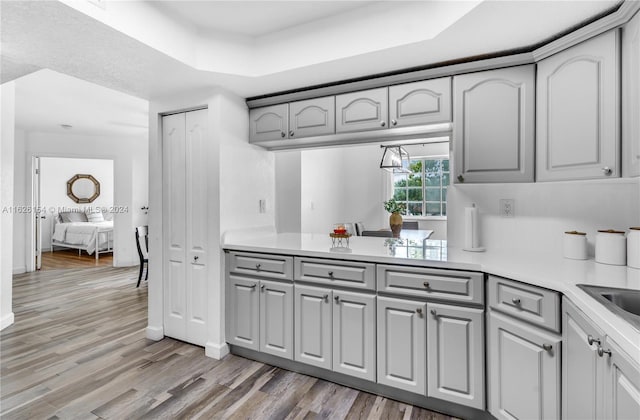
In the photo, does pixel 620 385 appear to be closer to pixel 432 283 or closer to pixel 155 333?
pixel 432 283

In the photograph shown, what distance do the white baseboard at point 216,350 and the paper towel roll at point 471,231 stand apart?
6.66ft

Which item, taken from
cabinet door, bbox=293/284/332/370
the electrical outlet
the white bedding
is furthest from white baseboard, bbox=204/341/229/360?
the white bedding

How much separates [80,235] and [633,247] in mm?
9330

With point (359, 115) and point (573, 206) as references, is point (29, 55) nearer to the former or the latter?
point (359, 115)

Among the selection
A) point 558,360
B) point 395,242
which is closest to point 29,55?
point 395,242

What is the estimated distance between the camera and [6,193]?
329 centimetres

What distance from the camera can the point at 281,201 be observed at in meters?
3.47

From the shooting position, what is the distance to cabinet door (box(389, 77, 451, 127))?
7.11 ft

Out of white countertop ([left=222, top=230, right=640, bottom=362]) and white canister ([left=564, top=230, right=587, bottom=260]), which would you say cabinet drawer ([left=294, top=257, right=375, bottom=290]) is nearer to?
white countertop ([left=222, top=230, right=640, bottom=362])

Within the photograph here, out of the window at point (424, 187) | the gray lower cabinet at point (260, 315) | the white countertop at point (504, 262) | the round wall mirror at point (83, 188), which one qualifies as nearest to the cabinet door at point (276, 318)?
the gray lower cabinet at point (260, 315)

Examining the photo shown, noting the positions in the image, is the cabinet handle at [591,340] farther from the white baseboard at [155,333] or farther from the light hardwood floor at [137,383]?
the white baseboard at [155,333]

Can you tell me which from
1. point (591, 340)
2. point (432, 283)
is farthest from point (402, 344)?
point (591, 340)

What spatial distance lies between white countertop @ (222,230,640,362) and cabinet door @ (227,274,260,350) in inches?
11.5

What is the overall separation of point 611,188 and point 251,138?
102 inches
